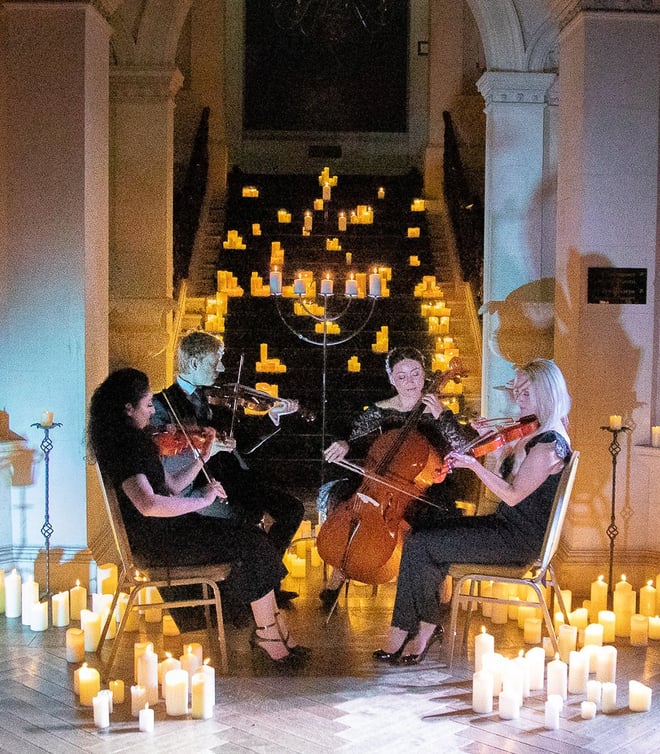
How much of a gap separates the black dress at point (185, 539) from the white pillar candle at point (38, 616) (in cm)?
82

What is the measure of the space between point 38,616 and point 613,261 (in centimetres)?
311

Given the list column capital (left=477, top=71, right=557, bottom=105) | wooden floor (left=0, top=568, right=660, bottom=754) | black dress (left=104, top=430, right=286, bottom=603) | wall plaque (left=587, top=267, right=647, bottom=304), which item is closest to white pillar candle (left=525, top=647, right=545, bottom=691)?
wooden floor (left=0, top=568, right=660, bottom=754)

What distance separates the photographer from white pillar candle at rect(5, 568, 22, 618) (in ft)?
14.9

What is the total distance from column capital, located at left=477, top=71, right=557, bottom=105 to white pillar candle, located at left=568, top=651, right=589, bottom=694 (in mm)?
4353

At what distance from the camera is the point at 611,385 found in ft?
16.3

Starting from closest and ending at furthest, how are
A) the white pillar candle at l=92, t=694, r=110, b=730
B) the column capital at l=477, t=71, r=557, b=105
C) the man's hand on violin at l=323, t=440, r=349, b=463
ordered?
the white pillar candle at l=92, t=694, r=110, b=730
the man's hand on violin at l=323, t=440, r=349, b=463
the column capital at l=477, t=71, r=557, b=105

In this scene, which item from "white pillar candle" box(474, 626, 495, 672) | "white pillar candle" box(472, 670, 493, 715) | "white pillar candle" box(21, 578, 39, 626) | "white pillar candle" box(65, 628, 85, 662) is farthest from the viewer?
"white pillar candle" box(21, 578, 39, 626)

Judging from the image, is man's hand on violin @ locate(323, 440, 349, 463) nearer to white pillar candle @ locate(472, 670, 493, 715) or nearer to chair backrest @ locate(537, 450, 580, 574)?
chair backrest @ locate(537, 450, 580, 574)

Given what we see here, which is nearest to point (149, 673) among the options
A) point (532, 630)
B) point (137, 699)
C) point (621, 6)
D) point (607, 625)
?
point (137, 699)

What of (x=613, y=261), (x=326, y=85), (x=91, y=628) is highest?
(x=326, y=85)

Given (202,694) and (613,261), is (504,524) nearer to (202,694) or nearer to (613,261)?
(202,694)

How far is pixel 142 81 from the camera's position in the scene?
24.7 ft

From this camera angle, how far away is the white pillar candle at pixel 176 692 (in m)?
3.43

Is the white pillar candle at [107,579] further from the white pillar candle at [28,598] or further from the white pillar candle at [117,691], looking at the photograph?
the white pillar candle at [117,691]
